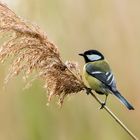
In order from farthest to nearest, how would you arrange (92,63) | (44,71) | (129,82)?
(129,82) < (92,63) < (44,71)

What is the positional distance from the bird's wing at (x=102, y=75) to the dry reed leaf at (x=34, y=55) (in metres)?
0.34

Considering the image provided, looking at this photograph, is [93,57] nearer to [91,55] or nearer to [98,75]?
[91,55]

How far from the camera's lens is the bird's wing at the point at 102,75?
2.68 metres

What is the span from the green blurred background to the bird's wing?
343mm

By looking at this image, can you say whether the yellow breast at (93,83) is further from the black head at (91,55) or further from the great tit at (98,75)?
the black head at (91,55)

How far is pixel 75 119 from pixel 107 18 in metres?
0.69

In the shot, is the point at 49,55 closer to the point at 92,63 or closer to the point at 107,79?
the point at 107,79

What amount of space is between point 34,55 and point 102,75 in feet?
1.97

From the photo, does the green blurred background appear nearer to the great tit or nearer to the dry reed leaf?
the great tit

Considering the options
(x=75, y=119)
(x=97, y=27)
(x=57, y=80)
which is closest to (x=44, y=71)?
(x=57, y=80)

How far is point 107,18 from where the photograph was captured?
3.46 meters

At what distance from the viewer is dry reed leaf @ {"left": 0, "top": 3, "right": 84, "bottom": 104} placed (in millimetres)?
2262

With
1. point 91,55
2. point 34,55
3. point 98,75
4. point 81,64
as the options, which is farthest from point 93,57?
point 34,55

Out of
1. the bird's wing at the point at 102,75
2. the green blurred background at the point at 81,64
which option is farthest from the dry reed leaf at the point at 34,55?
the green blurred background at the point at 81,64
